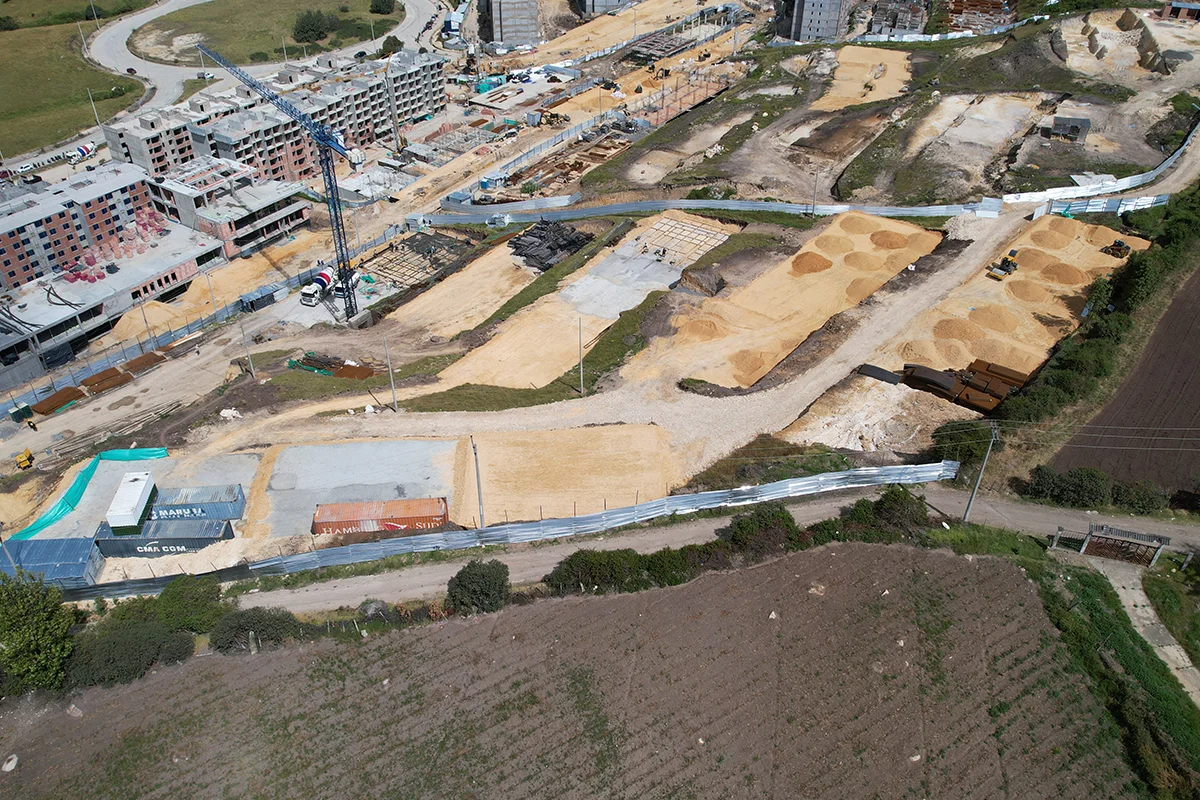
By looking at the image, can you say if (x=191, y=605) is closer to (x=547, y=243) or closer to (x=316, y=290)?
(x=316, y=290)

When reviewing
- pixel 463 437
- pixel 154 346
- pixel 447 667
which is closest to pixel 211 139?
pixel 154 346

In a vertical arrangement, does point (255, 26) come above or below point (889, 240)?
above

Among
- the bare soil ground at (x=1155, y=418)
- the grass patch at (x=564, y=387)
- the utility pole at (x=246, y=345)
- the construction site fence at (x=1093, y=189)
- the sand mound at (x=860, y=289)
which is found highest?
the construction site fence at (x=1093, y=189)

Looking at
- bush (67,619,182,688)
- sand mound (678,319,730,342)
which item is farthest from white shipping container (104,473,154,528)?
sand mound (678,319,730,342)

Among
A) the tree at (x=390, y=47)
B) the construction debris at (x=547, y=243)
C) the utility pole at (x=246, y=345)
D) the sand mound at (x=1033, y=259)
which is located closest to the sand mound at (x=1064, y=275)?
the sand mound at (x=1033, y=259)

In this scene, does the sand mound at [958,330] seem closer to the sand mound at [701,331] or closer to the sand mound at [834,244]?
the sand mound at [834,244]

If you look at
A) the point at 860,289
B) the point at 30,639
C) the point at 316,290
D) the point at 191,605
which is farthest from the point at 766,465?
the point at 316,290
